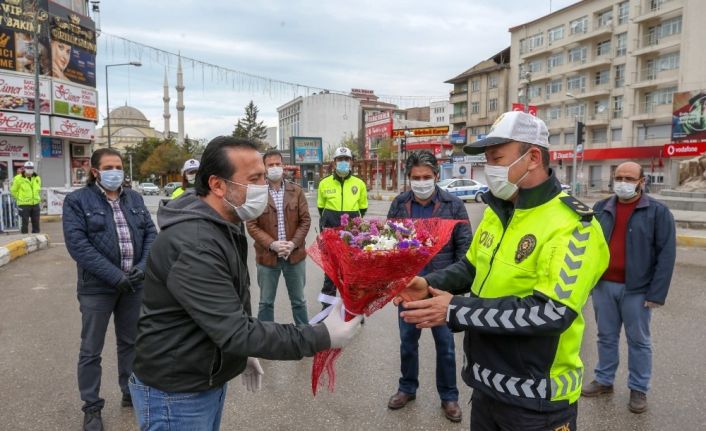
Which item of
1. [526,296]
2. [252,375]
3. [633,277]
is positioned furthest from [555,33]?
[252,375]

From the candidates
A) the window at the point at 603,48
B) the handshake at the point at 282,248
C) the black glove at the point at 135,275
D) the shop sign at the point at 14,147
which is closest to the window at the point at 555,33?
the window at the point at 603,48

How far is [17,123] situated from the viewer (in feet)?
68.8

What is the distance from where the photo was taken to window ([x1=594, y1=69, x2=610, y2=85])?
45000 mm

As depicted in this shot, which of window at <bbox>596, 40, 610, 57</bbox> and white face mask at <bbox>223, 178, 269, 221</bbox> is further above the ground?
window at <bbox>596, 40, 610, 57</bbox>

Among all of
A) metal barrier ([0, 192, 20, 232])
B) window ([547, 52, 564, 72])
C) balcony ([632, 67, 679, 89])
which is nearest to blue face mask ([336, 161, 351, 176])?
metal barrier ([0, 192, 20, 232])

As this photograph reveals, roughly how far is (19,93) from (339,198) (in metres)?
21.7

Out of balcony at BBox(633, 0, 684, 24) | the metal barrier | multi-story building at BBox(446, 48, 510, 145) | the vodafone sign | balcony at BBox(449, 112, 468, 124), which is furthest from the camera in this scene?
balcony at BBox(449, 112, 468, 124)

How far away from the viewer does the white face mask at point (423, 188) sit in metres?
3.81

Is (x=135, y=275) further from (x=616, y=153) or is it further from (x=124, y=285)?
(x=616, y=153)

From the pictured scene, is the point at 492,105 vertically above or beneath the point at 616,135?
above

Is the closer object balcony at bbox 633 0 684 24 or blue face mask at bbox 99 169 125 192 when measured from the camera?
blue face mask at bbox 99 169 125 192

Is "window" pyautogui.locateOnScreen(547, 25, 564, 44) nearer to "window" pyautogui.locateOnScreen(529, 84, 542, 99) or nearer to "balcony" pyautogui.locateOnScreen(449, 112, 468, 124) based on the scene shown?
"window" pyautogui.locateOnScreen(529, 84, 542, 99)

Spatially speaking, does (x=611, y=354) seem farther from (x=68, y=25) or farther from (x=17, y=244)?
(x=68, y=25)

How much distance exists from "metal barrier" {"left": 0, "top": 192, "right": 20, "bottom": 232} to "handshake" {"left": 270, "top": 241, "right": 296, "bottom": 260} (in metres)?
11.7
